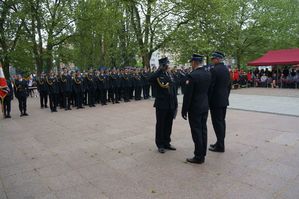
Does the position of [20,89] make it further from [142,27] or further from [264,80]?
[264,80]

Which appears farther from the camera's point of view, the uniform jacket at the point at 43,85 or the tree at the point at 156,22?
the tree at the point at 156,22

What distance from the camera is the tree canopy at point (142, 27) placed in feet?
70.7

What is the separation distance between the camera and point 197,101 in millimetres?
4785

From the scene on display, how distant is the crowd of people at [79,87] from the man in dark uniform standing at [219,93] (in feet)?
20.1

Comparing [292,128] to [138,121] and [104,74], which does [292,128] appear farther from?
[104,74]

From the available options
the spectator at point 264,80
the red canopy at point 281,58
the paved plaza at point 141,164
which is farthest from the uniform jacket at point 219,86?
the spectator at point 264,80

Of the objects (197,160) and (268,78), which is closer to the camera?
(197,160)

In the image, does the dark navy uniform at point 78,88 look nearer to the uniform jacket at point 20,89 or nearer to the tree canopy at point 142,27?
the uniform jacket at point 20,89

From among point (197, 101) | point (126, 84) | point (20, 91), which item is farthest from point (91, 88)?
point (197, 101)

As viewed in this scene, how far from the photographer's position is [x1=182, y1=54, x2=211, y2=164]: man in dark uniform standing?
4.67 meters

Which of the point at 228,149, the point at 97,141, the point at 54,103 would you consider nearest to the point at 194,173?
the point at 228,149

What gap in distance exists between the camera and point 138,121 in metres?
8.95

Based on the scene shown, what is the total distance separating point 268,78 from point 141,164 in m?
20.6

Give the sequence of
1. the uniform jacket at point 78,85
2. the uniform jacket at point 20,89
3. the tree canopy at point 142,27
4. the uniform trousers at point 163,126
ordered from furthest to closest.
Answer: the tree canopy at point 142,27 → the uniform jacket at point 78,85 → the uniform jacket at point 20,89 → the uniform trousers at point 163,126
